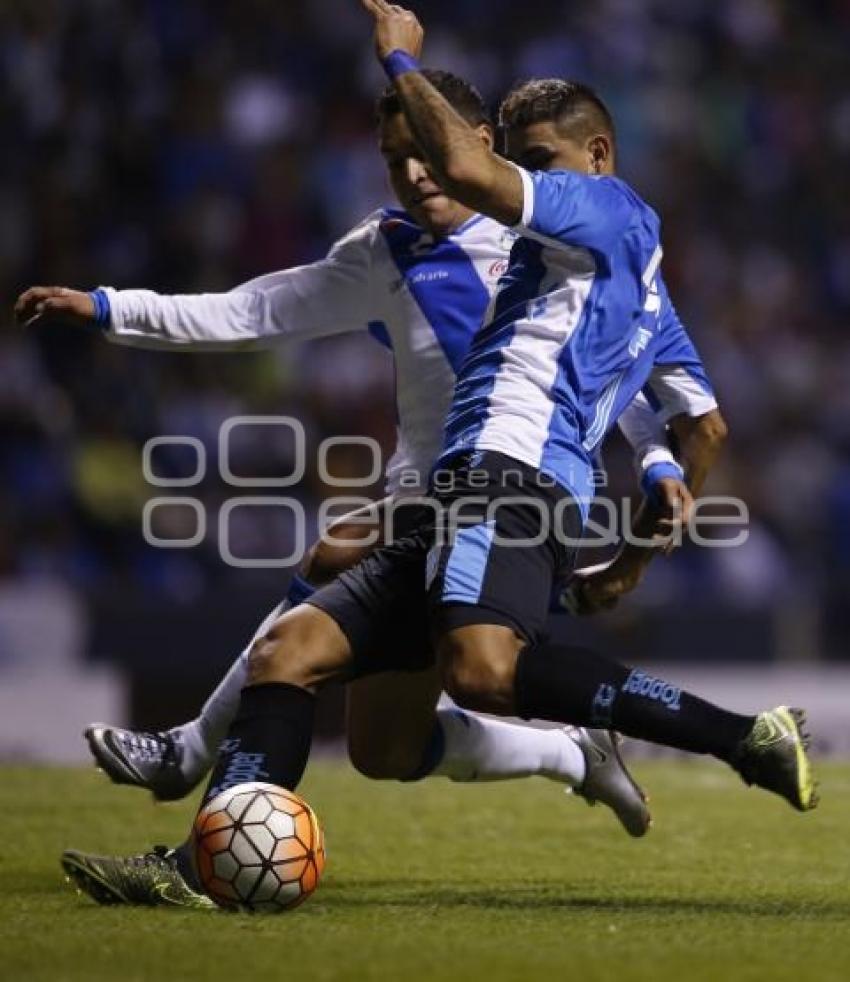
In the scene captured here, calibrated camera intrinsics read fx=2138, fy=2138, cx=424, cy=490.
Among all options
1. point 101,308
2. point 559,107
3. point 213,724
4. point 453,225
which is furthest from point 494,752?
point 559,107

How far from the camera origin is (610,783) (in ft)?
21.3

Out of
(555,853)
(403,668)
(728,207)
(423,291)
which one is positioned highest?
(728,207)

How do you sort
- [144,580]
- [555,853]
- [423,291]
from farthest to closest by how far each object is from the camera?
[144,580], [555,853], [423,291]

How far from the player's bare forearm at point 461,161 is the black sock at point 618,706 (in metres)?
1.06

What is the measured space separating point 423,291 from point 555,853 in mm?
1825

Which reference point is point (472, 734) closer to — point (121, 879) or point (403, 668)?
point (403, 668)

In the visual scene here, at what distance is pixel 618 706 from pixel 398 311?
5.67 feet

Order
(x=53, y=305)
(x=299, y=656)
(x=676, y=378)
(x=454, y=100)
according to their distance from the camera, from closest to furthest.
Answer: (x=299, y=656) → (x=53, y=305) → (x=676, y=378) → (x=454, y=100)

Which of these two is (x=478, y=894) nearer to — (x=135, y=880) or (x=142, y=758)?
(x=135, y=880)

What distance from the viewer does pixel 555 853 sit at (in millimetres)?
6703

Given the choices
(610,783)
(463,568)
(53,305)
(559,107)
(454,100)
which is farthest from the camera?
(610,783)

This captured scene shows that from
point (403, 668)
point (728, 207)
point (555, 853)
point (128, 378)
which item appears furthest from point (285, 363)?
point (403, 668)

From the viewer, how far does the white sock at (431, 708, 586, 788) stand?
248 inches

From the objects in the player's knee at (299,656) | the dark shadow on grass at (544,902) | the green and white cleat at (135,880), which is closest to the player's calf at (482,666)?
the player's knee at (299,656)
